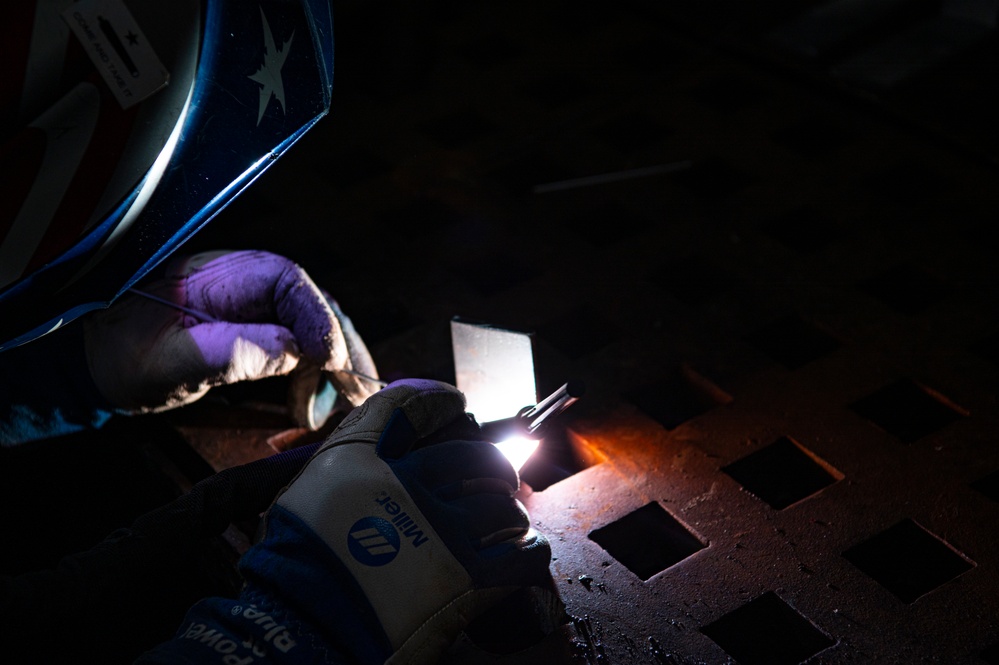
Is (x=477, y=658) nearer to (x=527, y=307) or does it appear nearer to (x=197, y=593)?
(x=197, y=593)

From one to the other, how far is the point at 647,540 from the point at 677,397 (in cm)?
50

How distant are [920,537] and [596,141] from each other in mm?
1873

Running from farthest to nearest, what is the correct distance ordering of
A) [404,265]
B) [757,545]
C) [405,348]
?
[404,265], [405,348], [757,545]

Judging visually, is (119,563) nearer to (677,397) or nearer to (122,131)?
(122,131)

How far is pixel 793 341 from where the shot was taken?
2.81 m

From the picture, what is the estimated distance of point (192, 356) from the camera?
7.82 feet

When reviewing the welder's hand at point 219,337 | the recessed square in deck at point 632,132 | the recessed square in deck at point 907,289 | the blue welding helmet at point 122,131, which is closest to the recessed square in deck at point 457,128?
the recessed square in deck at point 632,132

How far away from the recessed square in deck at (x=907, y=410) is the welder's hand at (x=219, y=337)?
131 centimetres

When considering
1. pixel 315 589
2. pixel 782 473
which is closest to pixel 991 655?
pixel 782 473

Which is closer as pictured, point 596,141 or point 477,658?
point 477,658

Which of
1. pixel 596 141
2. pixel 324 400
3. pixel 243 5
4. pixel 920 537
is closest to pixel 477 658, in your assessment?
pixel 324 400

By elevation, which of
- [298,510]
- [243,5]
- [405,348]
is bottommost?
A: [405,348]

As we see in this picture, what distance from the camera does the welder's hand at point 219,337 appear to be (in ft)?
7.85

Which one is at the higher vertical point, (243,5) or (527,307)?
(243,5)
